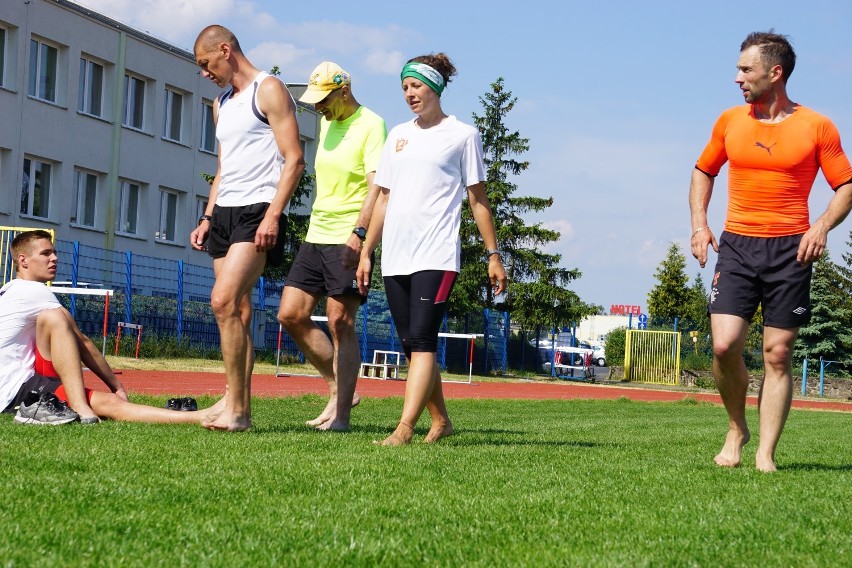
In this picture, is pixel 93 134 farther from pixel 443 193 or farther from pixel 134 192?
pixel 443 193

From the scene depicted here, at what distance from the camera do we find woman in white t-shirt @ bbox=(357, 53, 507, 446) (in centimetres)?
687

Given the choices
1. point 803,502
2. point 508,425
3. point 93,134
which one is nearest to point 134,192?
point 93,134

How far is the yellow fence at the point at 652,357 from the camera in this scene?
4222 centimetres

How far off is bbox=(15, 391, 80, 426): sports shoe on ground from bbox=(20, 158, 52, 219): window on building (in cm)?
2590

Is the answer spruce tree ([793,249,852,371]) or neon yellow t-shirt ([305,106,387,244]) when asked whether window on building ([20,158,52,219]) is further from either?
spruce tree ([793,249,852,371])

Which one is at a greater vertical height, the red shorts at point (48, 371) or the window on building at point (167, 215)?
the window on building at point (167, 215)

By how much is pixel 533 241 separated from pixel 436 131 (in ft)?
135

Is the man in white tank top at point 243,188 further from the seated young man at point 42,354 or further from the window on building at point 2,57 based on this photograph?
the window on building at point 2,57

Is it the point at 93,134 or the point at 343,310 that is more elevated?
the point at 93,134

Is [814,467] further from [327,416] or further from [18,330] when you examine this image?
[18,330]

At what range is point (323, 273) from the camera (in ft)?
26.5

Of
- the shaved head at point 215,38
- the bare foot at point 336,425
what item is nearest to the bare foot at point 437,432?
the bare foot at point 336,425

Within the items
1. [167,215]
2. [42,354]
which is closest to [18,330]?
[42,354]

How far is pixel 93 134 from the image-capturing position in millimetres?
33531
